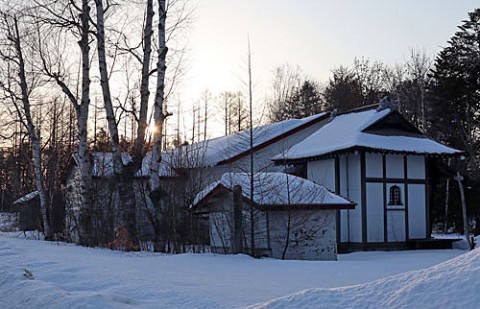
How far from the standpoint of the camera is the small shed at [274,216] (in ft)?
44.8

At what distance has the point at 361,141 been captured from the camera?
21516 mm

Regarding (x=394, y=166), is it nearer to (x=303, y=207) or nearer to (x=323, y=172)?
(x=323, y=172)

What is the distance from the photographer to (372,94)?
49031 mm

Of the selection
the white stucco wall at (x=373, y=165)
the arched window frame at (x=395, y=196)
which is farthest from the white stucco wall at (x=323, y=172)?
the arched window frame at (x=395, y=196)

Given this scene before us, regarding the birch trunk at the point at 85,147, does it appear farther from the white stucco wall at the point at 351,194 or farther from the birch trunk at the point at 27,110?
the white stucco wall at the point at 351,194

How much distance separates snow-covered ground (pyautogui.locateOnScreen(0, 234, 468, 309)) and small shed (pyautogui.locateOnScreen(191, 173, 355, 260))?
1266 mm

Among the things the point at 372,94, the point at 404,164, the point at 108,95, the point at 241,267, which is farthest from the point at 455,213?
the point at 241,267

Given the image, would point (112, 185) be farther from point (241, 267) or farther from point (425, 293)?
point (425, 293)

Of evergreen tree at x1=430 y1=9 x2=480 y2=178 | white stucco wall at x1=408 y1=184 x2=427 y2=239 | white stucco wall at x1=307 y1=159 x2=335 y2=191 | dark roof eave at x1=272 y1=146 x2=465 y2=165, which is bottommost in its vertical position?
white stucco wall at x1=408 y1=184 x2=427 y2=239

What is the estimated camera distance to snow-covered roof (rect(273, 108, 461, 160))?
71.3 feet

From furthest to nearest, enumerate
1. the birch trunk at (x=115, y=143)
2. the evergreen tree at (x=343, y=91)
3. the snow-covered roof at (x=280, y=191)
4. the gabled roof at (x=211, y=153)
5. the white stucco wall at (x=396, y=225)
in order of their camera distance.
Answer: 1. the evergreen tree at (x=343, y=91)
2. the white stucco wall at (x=396, y=225)
3. the gabled roof at (x=211, y=153)
4. the birch trunk at (x=115, y=143)
5. the snow-covered roof at (x=280, y=191)

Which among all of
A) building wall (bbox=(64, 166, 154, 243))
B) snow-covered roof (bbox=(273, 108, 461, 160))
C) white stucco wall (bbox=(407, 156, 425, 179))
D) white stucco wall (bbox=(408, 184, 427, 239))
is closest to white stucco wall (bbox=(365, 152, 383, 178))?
snow-covered roof (bbox=(273, 108, 461, 160))

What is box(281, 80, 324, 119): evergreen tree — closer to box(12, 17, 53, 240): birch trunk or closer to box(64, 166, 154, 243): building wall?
box(12, 17, 53, 240): birch trunk

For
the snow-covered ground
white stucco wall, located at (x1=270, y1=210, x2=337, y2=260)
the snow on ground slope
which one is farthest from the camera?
white stucco wall, located at (x1=270, y1=210, x2=337, y2=260)
